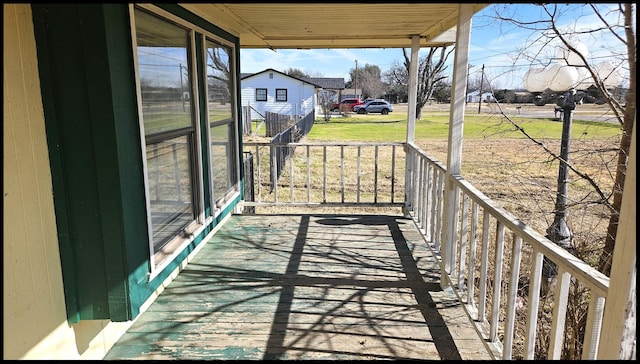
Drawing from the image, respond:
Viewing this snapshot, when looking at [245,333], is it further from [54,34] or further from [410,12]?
[410,12]

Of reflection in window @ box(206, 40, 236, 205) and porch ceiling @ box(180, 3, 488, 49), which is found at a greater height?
porch ceiling @ box(180, 3, 488, 49)

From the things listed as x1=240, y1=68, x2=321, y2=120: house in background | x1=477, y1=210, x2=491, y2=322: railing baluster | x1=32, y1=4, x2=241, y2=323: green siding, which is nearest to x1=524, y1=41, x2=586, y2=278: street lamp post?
x1=477, y1=210, x2=491, y2=322: railing baluster

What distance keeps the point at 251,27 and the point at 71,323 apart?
9.58 ft

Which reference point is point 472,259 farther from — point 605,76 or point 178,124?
point 178,124

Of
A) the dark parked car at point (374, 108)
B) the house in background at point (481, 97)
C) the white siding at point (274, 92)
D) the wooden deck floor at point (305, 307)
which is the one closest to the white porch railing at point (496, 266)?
the wooden deck floor at point (305, 307)

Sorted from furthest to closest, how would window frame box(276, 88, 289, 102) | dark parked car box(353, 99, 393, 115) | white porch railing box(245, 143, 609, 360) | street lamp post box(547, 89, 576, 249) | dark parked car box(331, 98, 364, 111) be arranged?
dark parked car box(353, 99, 393, 115), dark parked car box(331, 98, 364, 111), window frame box(276, 88, 289, 102), street lamp post box(547, 89, 576, 249), white porch railing box(245, 143, 609, 360)

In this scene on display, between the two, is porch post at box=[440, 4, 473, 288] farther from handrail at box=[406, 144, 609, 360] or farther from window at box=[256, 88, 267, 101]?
window at box=[256, 88, 267, 101]

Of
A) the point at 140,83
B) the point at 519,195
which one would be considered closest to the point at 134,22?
the point at 140,83

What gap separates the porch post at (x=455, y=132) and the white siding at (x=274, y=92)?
25129 millimetres

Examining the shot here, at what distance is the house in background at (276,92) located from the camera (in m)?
27.8

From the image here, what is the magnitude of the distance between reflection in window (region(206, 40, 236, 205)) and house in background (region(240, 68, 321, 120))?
76.3 ft

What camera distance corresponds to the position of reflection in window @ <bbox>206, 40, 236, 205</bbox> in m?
3.79

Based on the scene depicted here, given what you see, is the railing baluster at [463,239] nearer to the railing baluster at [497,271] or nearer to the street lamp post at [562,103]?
the railing baluster at [497,271]

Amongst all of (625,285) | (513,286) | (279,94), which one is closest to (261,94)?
(279,94)
